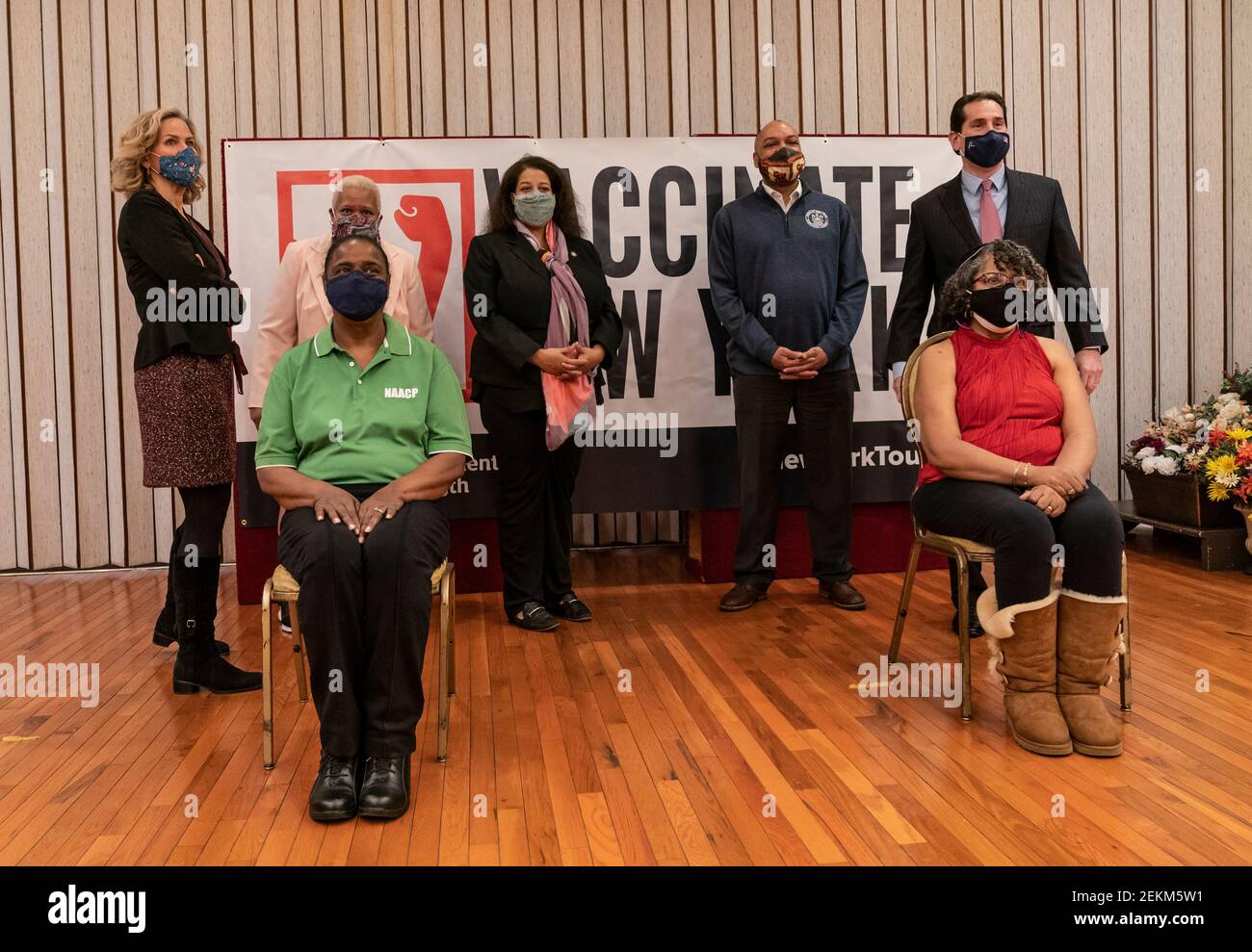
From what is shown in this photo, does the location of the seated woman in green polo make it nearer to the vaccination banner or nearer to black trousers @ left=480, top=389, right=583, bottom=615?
black trousers @ left=480, top=389, right=583, bottom=615

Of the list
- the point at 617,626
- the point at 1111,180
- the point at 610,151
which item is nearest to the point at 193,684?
the point at 617,626

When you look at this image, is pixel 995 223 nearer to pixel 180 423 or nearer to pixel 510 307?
pixel 510 307

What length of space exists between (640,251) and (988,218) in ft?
5.23

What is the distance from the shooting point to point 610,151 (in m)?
4.81

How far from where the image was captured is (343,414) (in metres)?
2.72

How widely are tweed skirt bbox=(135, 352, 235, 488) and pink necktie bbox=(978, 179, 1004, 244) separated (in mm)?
2465

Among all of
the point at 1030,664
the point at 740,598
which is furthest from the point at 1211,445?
the point at 1030,664

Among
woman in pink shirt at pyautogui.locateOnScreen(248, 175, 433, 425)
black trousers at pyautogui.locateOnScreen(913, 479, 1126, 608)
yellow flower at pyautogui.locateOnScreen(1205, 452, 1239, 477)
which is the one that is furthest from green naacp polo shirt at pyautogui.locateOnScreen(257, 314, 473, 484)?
yellow flower at pyautogui.locateOnScreen(1205, 452, 1239, 477)

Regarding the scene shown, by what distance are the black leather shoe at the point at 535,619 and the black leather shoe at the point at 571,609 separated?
12 cm

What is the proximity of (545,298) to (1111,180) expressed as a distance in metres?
3.54

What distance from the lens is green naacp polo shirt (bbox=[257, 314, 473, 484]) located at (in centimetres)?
272

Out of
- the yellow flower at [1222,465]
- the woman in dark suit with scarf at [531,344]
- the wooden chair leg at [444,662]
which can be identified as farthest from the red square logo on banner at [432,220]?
the yellow flower at [1222,465]
